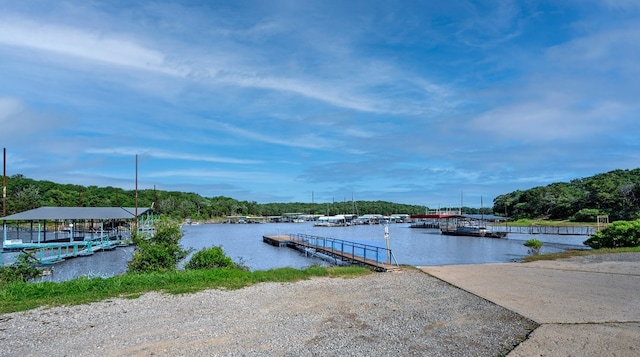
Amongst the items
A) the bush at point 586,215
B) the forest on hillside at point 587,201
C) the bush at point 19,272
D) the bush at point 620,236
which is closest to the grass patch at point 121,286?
the bush at point 19,272

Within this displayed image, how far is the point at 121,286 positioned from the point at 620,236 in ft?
84.5

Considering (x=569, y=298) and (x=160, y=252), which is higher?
(x=160, y=252)

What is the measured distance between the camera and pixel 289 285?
11.6 metres

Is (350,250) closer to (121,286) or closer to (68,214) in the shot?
(121,286)

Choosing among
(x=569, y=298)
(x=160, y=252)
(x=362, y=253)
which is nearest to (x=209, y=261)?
(x=160, y=252)

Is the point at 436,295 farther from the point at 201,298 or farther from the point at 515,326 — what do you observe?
the point at 201,298

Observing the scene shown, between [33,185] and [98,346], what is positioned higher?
[33,185]

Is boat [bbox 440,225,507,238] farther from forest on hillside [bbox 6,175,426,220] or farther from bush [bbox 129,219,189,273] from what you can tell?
bush [bbox 129,219,189,273]

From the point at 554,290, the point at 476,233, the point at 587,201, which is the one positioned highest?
the point at 587,201

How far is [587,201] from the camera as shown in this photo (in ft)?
253

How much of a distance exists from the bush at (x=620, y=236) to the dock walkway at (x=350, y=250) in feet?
42.6

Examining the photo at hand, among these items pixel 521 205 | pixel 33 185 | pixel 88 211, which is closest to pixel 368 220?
pixel 521 205

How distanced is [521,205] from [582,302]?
9991 centimetres

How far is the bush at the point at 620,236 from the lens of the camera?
73.5ft
